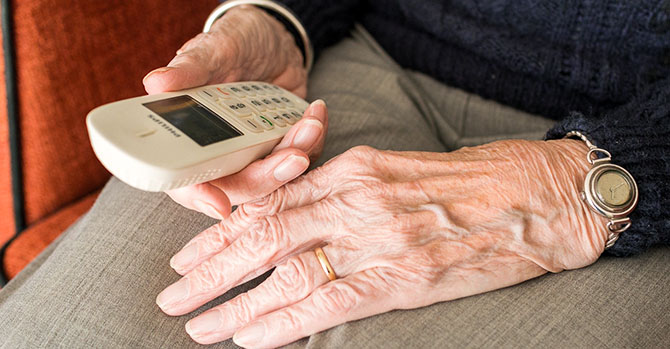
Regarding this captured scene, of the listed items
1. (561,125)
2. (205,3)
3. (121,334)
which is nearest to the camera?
(121,334)

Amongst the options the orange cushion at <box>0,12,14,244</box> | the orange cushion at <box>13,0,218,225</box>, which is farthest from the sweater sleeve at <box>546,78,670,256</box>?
the orange cushion at <box>0,12,14,244</box>

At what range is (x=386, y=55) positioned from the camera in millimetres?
895

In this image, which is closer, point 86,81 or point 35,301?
point 35,301

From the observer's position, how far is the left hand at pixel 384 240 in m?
0.48

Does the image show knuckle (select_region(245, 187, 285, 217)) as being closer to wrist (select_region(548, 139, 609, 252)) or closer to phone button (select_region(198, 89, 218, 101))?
phone button (select_region(198, 89, 218, 101))

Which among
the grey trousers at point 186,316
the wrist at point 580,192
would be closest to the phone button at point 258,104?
the grey trousers at point 186,316

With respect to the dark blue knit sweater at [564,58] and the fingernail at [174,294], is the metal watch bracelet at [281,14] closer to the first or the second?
Result: the dark blue knit sweater at [564,58]

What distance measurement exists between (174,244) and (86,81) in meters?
0.32

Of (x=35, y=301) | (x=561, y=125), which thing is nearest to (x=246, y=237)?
(x=35, y=301)

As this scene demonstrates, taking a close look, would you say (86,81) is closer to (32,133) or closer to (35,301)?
(32,133)

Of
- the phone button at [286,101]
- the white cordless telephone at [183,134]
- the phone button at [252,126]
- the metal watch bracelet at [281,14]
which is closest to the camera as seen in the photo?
the white cordless telephone at [183,134]

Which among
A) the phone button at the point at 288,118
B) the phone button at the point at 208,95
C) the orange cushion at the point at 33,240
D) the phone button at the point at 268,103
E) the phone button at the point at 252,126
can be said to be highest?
the phone button at the point at 208,95

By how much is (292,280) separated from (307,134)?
0.14 m

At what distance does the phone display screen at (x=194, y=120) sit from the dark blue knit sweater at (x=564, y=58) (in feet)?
1.19
